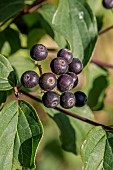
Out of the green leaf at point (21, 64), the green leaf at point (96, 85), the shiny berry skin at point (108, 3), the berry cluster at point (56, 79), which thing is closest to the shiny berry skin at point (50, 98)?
the berry cluster at point (56, 79)

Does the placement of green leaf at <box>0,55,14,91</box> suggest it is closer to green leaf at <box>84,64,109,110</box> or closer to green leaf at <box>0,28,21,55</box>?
green leaf at <box>0,28,21,55</box>

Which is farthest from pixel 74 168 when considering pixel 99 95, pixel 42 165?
pixel 99 95

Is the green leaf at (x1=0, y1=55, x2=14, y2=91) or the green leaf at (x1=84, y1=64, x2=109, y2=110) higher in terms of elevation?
the green leaf at (x1=0, y1=55, x2=14, y2=91)

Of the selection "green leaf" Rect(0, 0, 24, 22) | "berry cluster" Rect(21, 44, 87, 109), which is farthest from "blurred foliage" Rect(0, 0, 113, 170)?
"berry cluster" Rect(21, 44, 87, 109)

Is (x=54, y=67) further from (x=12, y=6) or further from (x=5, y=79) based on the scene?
(x=12, y=6)

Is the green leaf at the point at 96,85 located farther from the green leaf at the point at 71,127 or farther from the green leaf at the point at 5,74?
the green leaf at the point at 5,74
